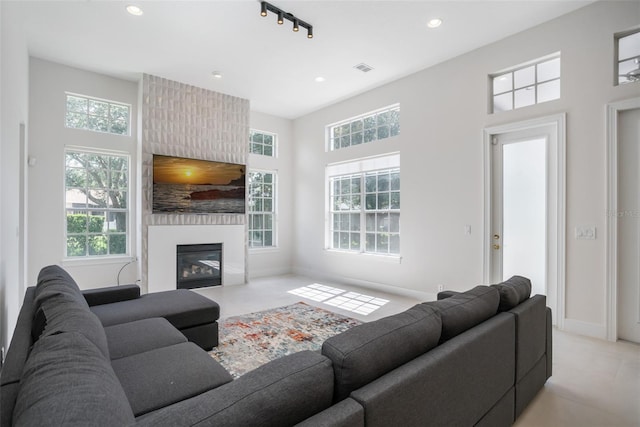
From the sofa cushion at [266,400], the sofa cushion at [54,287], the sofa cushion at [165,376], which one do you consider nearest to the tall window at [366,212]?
the sofa cushion at [165,376]

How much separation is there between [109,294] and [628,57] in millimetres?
5494

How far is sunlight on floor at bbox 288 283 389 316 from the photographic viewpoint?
14.0 feet

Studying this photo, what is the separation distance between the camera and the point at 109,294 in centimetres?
291

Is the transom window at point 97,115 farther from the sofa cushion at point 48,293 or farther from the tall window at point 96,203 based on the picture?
the sofa cushion at point 48,293

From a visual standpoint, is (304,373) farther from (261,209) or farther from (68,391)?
(261,209)

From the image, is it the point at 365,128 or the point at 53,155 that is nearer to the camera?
the point at 53,155

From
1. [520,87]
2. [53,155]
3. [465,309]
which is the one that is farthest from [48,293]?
[520,87]

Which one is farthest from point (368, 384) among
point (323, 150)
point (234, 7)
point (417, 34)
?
point (323, 150)

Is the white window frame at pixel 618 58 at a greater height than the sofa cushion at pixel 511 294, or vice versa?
the white window frame at pixel 618 58

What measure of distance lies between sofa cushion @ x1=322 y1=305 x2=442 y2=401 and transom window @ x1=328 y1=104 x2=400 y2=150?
4.15m

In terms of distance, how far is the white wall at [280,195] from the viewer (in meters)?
6.46

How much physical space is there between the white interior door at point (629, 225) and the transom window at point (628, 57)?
0.35 meters

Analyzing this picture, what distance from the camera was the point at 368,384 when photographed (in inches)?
42.9

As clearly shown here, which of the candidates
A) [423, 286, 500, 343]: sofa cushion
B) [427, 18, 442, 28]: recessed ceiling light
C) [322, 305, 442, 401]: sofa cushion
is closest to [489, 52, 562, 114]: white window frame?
[427, 18, 442, 28]: recessed ceiling light
